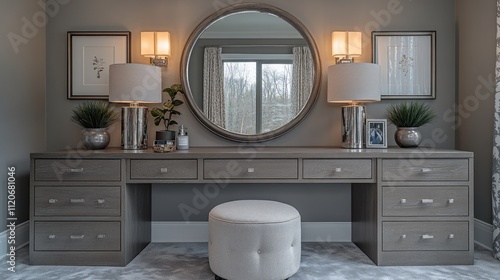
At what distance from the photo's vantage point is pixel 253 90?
9.48ft

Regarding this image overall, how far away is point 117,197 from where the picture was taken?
7.71 feet

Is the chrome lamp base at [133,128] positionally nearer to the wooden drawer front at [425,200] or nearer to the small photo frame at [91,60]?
the small photo frame at [91,60]

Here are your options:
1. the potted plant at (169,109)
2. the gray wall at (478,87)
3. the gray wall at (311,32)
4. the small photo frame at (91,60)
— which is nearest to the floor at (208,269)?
the gray wall at (311,32)

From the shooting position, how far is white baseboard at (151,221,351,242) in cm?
292

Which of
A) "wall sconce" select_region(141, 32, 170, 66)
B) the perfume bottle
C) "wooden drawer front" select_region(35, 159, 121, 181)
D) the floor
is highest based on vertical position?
"wall sconce" select_region(141, 32, 170, 66)

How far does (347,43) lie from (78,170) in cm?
217

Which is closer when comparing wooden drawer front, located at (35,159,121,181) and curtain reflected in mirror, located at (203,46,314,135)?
wooden drawer front, located at (35,159,121,181)

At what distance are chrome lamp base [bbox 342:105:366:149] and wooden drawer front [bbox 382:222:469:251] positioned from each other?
2.09 feet

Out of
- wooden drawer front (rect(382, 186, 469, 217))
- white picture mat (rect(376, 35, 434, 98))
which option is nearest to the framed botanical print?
white picture mat (rect(376, 35, 434, 98))

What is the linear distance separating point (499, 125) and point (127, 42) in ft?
9.10

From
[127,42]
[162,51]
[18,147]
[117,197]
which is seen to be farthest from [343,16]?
[18,147]

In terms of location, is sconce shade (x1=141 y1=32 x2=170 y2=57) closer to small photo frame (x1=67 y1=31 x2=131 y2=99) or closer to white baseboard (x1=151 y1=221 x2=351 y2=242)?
small photo frame (x1=67 y1=31 x2=131 y2=99)

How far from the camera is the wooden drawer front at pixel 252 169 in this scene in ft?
7.70

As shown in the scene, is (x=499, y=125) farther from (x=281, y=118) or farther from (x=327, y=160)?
(x=281, y=118)
